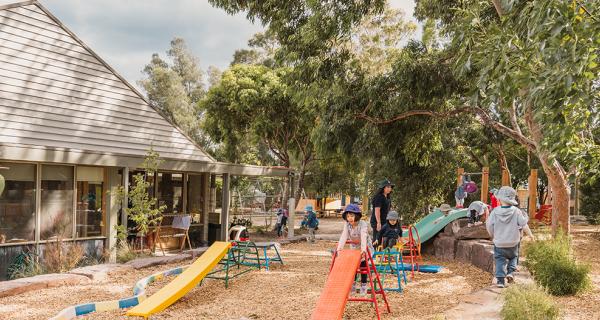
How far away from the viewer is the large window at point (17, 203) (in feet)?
33.8

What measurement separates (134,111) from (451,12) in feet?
27.2

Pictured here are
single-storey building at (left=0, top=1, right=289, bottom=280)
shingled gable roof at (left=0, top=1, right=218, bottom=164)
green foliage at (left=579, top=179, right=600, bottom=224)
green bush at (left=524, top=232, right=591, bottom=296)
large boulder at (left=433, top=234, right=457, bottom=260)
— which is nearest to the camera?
green bush at (left=524, top=232, right=591, bottom=296)

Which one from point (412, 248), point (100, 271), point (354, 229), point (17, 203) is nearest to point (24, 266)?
point (17, 203)

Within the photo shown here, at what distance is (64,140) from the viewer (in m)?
12.0

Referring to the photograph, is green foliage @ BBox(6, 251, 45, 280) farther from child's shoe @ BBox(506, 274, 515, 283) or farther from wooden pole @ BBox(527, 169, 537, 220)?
wooden pole @ BBox(527, 169, 537, 220)

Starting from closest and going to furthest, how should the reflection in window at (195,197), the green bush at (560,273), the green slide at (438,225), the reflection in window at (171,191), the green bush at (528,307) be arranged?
1. the green bush at (528,307)
2. the green bush at (560,273)
3. the green slide at (438,225)
4. the reflection in window at (171,191)
5. the reflection in window at (195,197)

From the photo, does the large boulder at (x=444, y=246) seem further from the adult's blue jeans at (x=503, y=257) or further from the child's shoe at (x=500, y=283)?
the child's shoe at (x=500, y=283)

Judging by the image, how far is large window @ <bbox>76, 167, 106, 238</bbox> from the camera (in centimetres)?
1168

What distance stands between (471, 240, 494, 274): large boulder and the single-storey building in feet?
23.1

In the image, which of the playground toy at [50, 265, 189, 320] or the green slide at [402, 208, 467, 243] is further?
the green slide at [402, 208, 467, 243]

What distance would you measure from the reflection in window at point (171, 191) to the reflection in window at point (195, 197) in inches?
13.2

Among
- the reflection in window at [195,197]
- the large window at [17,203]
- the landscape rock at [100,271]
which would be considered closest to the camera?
the landscape rock at [100,271]

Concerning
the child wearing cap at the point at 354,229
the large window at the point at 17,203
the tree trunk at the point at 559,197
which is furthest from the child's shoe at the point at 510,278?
the large window at the point at 17,203

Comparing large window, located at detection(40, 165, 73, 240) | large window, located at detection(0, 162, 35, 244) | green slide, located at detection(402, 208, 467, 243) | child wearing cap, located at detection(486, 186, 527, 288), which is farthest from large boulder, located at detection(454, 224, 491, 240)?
large window, located at detection(0, 162, 35, 244)
